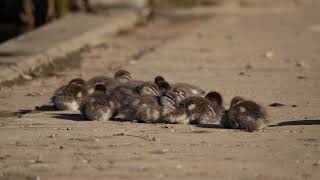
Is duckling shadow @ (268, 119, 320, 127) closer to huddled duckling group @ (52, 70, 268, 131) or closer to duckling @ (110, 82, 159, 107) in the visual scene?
huddled duckling group @ (52, 70, 268, 131)

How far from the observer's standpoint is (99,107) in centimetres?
1074

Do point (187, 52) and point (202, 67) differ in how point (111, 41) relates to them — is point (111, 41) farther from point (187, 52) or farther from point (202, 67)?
point (202, 67)

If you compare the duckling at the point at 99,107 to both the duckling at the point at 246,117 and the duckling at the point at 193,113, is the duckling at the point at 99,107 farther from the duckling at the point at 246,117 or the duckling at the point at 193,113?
the duckling at the point at 246,117

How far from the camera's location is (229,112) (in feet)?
33.7

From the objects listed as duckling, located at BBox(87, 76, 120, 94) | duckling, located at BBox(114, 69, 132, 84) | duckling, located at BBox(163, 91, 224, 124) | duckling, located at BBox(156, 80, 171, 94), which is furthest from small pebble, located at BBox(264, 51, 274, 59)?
duckling, located at BBox(163, 91, 224, 124)

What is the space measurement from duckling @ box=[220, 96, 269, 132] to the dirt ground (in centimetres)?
10

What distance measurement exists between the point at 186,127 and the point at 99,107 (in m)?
0.92

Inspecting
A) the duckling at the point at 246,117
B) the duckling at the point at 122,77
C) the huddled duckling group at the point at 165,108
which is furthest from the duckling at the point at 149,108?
the duckling at the point at 122,77

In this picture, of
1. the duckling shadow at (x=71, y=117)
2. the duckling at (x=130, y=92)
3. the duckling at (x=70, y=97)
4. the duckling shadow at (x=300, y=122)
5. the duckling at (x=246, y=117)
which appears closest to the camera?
the duckling at (x=246, y=117)

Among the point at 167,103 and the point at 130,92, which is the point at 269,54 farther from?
the point at 167,103

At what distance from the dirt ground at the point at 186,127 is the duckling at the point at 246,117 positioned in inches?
3.9

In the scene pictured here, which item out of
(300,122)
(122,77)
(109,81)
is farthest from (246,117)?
(122,77)

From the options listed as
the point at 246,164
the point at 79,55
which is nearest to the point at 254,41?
the point at 79,55

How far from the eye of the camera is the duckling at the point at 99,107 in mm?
10742
